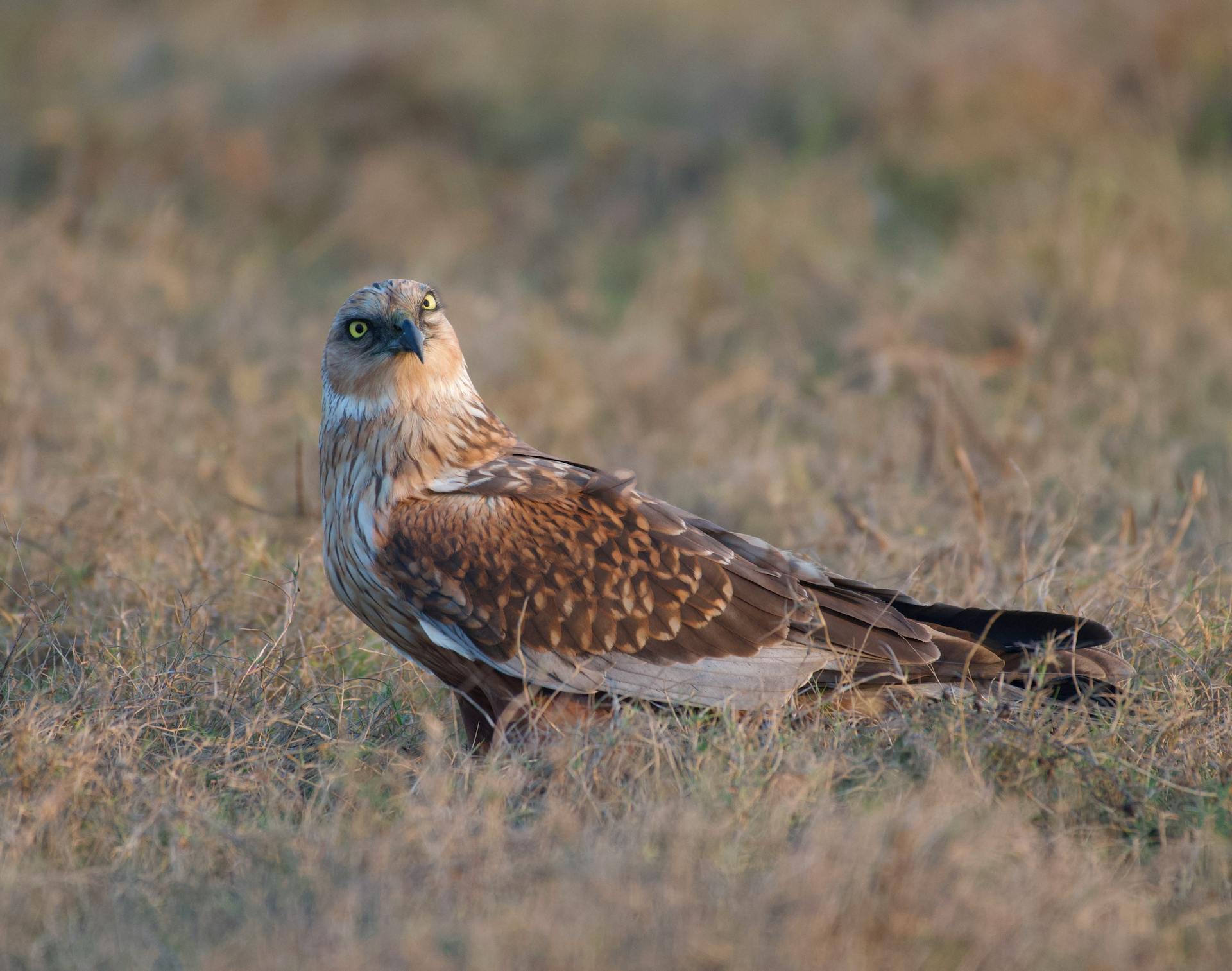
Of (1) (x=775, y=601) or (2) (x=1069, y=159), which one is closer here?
(1) (x=775, y=601)

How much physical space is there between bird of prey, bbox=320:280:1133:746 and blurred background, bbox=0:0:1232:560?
1.56m

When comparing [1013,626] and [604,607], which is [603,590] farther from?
[1013,626]

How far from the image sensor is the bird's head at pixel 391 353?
376cm

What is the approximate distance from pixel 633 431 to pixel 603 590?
339cm

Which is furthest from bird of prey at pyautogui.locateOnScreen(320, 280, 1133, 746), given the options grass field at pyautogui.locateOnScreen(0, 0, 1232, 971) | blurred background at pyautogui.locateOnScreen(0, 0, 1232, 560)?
blurred background at pyautogui.locateOnScreen(0, 0, 1232, 560)

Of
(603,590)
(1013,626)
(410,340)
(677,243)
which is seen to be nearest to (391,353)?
(410,340)

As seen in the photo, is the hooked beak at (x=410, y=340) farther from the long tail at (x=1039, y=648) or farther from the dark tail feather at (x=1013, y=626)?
the dark tail feather at (x=1013, y=626)

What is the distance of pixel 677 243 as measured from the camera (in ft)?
30.2

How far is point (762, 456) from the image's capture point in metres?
6.08

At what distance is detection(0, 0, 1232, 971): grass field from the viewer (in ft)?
8.45

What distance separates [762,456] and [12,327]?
3.91m

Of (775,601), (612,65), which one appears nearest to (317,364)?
(775,601)

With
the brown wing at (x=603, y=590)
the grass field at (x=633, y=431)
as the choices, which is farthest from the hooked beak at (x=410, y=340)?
the grass field at (x=633, y=431)

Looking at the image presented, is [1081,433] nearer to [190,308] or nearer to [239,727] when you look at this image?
[239,727]
